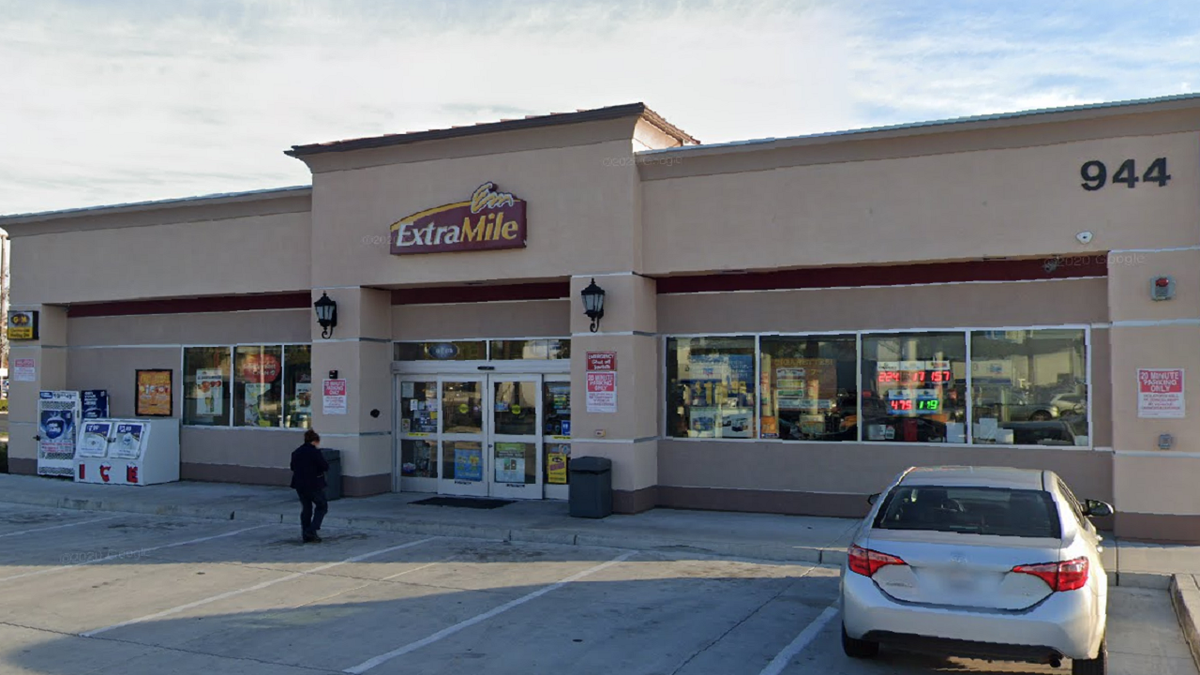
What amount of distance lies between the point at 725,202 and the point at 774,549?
5232 mm

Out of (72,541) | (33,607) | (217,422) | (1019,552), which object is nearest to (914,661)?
(1019,552)

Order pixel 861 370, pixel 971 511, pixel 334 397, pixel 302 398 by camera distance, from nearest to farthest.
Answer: pixel 971 511, pixel 861 370, pixel 334 397, pixel 302 398

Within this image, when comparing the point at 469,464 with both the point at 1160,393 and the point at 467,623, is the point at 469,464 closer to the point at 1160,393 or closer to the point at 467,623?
the point at 467,623

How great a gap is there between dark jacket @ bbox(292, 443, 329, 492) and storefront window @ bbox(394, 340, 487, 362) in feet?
15.2

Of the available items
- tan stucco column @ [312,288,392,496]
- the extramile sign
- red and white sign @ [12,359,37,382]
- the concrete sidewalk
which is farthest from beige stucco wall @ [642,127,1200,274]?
red and white sign @ [12,359,37,382]

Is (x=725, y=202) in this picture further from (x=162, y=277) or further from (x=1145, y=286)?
(x=162, y=277)

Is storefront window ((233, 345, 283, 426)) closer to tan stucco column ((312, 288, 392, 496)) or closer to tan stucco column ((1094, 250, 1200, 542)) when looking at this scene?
tan stucco column ((312, 288, 392, 496))

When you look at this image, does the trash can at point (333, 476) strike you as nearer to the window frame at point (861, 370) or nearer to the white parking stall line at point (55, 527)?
the white parking stall line at point (55, 527)

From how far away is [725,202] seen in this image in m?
15.0

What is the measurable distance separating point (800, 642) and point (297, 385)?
13031mm

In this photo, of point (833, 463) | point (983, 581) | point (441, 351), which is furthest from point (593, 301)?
point (983, 581)

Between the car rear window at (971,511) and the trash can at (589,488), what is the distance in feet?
23.5

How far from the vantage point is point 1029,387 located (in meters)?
14.0

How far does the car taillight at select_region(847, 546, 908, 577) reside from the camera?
7297mm
